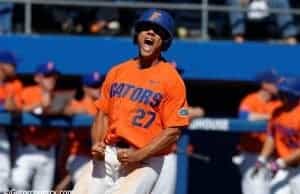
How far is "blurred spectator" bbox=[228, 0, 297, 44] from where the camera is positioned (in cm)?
1138

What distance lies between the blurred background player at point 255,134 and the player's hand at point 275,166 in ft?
0.56

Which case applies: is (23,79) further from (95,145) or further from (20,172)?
(95,145)

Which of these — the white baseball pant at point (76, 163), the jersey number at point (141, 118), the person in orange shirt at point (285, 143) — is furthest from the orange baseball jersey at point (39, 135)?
the jersey number at point (141, 118)

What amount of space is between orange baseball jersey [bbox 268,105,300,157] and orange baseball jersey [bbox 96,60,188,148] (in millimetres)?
2382

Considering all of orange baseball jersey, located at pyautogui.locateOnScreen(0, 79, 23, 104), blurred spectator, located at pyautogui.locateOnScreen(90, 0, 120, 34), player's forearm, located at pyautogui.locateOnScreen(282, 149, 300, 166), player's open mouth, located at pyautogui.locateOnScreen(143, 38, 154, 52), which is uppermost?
blurred spectator, located at pyautogui.locateOnScreen(90, 0, 120, 34)

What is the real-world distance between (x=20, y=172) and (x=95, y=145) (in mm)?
2792

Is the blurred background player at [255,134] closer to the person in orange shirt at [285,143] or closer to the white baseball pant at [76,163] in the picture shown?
the person in orange shirt at [285,143]

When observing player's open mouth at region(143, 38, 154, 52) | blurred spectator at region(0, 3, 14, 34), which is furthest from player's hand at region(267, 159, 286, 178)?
blurred spectator at region(0, 3, 14, 34)

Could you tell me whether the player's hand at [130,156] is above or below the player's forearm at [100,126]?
below

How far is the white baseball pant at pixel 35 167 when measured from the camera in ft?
29.6

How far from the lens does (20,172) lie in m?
9.02

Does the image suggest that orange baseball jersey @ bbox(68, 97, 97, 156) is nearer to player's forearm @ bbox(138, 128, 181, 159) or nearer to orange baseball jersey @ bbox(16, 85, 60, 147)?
orange baseball jersey @ bbox(16, 85, 60, 147)

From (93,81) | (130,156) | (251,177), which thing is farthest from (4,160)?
(130,156)

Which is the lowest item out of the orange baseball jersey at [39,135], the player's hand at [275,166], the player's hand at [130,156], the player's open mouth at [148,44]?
the player's hand at [275,166]
